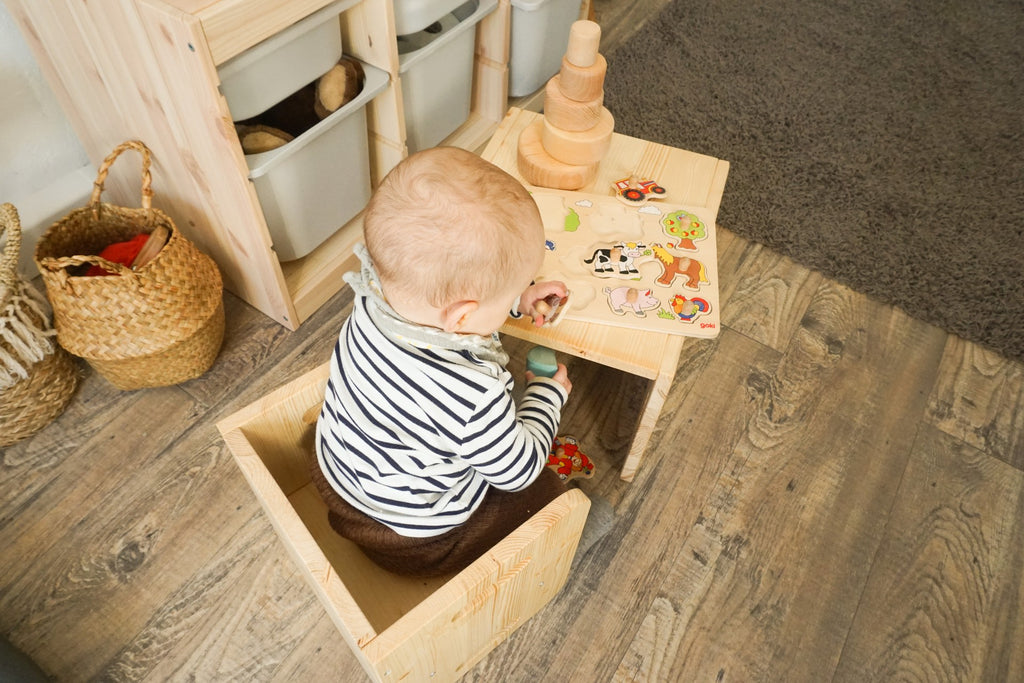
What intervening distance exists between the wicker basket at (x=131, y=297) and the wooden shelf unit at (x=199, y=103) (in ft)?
0.21

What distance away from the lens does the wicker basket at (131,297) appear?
3.21 ft

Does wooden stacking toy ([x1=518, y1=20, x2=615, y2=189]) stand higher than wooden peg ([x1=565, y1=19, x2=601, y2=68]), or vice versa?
wooden peg ([x1=565, y1=19, x2=601, y2=68])

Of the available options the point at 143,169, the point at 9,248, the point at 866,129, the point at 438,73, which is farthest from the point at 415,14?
the point at 866,129

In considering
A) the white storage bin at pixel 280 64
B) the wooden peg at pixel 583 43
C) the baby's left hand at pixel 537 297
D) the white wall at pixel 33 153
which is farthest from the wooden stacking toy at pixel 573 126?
Result: the white wall at pixel 33 153

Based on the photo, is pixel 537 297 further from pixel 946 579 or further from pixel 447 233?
pixel 946 579

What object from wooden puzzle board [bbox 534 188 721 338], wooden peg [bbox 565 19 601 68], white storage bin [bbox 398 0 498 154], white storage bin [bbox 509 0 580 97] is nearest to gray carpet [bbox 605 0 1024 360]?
white storage bin [bbox 509 0 580 97]

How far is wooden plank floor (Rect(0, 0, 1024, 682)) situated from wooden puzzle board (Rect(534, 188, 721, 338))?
358 mm

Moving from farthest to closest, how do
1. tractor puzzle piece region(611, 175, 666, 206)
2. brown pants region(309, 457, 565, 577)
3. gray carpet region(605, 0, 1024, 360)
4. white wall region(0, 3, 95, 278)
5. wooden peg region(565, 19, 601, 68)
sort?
gray carpet region(605, 0, 1024, 360) < white wall region(0, 3, 95, 278) < tractor puzzle piece region(611, 175, 666, 206) < wooden peg region(565, 19, 601, 68) < brown pants region(309, 457, 565, 577)

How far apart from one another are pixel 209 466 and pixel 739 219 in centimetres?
117

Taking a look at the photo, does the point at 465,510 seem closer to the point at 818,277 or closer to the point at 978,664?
the point at 978,664

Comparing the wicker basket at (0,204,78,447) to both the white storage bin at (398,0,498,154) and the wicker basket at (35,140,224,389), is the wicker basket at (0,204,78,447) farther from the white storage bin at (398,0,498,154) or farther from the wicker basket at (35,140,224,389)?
the white storage bin at (398,0,498,154)

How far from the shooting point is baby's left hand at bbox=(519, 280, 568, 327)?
852 mm

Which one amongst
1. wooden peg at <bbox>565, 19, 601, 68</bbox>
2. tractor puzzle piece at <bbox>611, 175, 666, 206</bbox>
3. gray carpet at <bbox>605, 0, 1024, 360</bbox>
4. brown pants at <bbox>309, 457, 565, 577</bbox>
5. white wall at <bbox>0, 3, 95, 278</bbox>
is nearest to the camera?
brown pants at <bbox>309, 457, 565, 577</bbox>

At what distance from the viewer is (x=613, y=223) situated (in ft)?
3.16
